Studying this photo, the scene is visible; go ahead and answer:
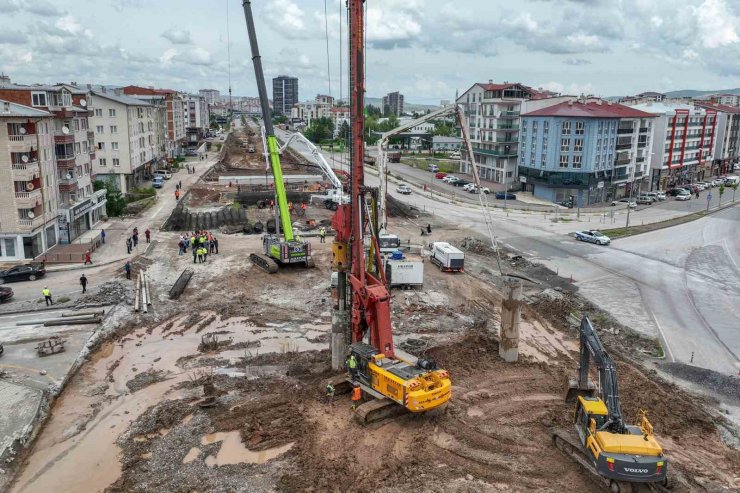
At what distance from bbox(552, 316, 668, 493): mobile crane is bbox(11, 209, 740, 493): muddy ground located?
0.73 meters

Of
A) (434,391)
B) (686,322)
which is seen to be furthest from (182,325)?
(686,322)

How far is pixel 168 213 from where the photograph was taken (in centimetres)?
5950

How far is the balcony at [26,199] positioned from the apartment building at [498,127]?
54.7 meters

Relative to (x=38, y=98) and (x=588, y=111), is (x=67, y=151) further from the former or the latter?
(x=588, y=111)

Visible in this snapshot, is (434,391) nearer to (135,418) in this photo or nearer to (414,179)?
(135,418)

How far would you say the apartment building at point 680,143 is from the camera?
274 feet

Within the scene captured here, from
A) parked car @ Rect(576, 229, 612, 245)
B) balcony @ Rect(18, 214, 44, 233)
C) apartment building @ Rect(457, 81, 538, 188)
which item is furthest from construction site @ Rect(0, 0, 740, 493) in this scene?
apartment building @ Rect(457, 81, 538, 188)

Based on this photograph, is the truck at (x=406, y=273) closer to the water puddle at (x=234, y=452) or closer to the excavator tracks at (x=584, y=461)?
the excavator tracks at (x=584, y=461)

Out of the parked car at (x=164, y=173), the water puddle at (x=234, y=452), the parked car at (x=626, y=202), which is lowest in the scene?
the water puddle at (x=234, y=452)

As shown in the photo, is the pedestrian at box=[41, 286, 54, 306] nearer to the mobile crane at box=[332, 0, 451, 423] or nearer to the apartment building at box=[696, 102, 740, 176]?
the mobile crane at box=[332, 0, 451, 423]

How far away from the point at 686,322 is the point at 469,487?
20731mm

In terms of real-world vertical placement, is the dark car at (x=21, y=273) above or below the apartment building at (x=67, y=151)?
below

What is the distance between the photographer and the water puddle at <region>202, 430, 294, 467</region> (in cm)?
1842

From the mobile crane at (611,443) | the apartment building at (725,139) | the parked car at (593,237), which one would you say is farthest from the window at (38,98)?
the apartment building at (725,139)
